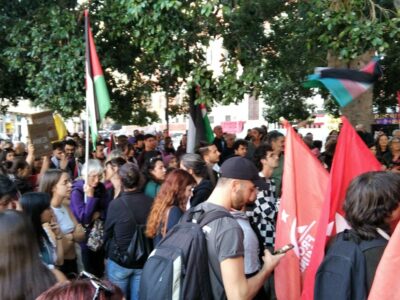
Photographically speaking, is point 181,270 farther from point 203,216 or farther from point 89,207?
point 89,207

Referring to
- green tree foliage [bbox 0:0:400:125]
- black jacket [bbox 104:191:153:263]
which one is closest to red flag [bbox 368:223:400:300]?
black jacket [bbox 104:191:153:263]

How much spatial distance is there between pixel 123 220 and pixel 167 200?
0.56 m

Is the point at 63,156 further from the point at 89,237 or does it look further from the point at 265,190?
the point at 265,190

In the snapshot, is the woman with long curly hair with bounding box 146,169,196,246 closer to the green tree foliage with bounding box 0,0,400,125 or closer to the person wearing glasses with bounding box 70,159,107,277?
the person wearing glasses with bounding box 70,159,107,277

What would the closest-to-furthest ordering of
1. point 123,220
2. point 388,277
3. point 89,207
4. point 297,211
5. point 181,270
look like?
point 388,277
point 181,270
point 297,211
point 123,220
point 89,207

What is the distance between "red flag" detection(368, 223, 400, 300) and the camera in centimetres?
243

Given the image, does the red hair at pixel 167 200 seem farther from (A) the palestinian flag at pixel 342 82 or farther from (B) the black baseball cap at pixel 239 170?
(A) the palestinian flag at pixel 342 82

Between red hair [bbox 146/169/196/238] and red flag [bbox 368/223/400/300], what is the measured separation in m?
2.17

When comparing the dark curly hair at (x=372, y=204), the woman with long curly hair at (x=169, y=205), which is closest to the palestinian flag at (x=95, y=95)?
the woman with long curly hair at (x=169, y=205)

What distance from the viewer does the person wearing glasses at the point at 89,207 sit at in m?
5.59

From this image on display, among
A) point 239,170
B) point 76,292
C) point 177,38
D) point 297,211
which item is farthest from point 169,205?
point 177,38

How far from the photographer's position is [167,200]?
4.47 meters

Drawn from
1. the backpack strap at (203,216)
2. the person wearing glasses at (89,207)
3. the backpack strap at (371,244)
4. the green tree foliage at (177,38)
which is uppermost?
the green tree foliage at (177,38)

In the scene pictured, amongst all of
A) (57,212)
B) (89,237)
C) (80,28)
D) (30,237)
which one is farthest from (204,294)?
(80,28)
